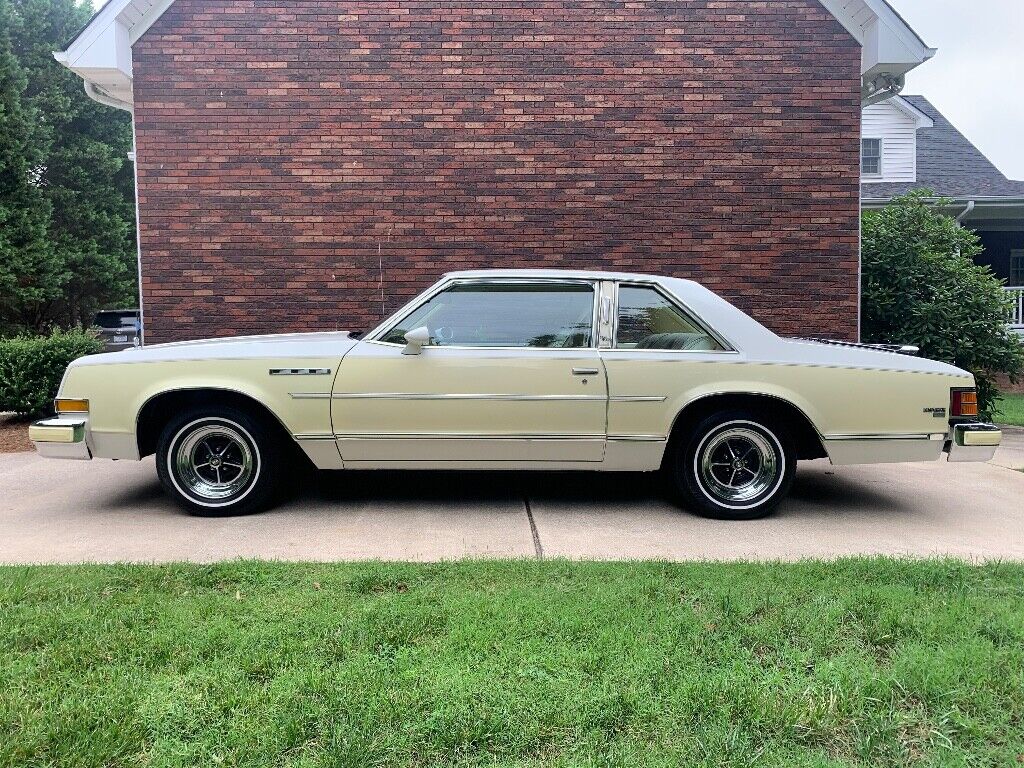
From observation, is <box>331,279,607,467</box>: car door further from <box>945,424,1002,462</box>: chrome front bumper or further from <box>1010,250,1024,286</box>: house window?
<box>1010,250,1024,286</box>: house window

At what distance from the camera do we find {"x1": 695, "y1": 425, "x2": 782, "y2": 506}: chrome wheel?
15.6 feet

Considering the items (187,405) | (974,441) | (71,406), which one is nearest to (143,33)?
(71,406)

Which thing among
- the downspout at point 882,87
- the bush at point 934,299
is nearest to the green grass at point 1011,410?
the bush at point 934,299

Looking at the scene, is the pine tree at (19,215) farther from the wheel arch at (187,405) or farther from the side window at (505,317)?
the side window at (505,317)

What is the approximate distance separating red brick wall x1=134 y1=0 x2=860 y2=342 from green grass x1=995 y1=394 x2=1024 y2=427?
420 centimetres

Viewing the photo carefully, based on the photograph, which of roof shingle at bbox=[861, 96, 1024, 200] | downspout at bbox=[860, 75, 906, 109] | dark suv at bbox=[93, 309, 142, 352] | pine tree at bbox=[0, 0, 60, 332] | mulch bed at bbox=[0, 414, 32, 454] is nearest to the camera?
mulch bed at bbox=[0, 414, 32, 454]

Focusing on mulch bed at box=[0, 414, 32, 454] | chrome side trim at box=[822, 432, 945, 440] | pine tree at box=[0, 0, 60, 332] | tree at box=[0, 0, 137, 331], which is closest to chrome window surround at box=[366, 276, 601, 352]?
chrome side trim at box=[822, 432, 945, 440]

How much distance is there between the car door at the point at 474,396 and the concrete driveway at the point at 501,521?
0.42 metres

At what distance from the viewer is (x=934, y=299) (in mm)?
9117

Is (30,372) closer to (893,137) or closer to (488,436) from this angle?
(488,436)

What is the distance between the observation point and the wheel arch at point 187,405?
15.5 feet

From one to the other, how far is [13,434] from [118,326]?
7.58 metres

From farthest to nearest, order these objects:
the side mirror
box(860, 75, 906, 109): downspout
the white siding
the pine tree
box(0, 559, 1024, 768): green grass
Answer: the white siding → the pine tree → box(860, 75, 906, 109): downspout → the side mirror → box(0, 559, 1024, 768): green grass

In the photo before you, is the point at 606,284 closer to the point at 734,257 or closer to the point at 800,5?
the point at 734,257
